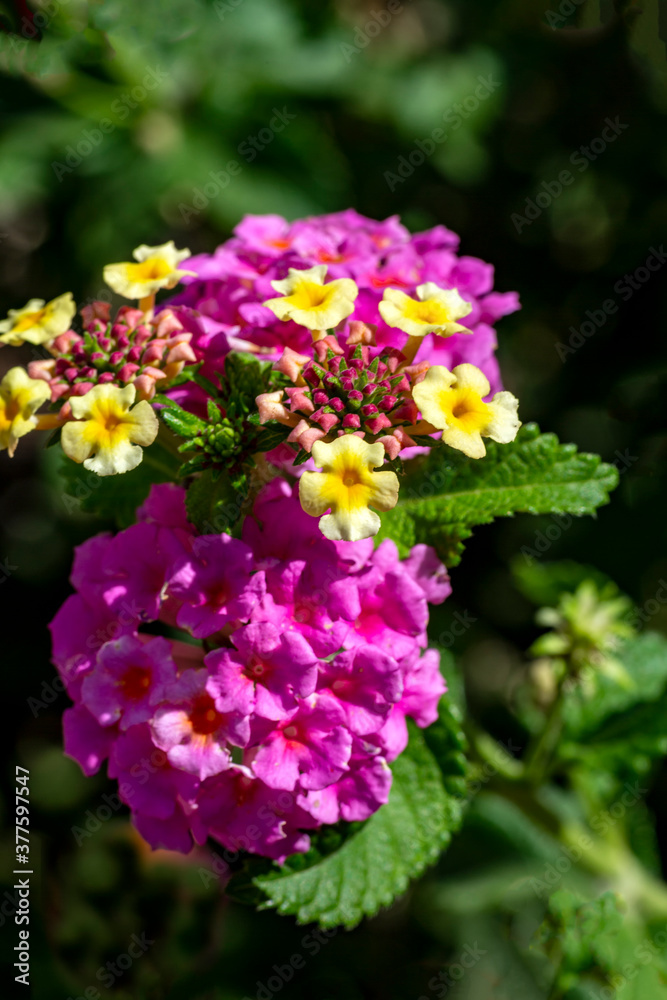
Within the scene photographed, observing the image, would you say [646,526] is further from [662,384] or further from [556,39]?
[556,39]

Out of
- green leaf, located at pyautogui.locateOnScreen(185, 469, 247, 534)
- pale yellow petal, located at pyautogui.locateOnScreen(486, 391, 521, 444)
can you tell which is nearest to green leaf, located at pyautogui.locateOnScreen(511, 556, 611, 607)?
pale yellow petal, located at pyautogui.locateOnScreen(486, 391, 521, 444)

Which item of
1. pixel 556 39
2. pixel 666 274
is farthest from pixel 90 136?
pixel 666 274

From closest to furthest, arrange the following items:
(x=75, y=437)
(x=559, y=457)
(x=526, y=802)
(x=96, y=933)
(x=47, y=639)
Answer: (x=75, y=437) → (x=559, y=457) → (x=526, y=802) → (x=96, y=933) → (x=47, y=639)

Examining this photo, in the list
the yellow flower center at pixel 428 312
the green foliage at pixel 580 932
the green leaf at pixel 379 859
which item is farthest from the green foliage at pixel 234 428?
the green foliage at pixel 580 932

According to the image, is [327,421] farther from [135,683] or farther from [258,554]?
[135,683]

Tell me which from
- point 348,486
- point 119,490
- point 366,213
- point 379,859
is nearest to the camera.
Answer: point 348,486

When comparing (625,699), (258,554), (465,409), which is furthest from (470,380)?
(625,699)
